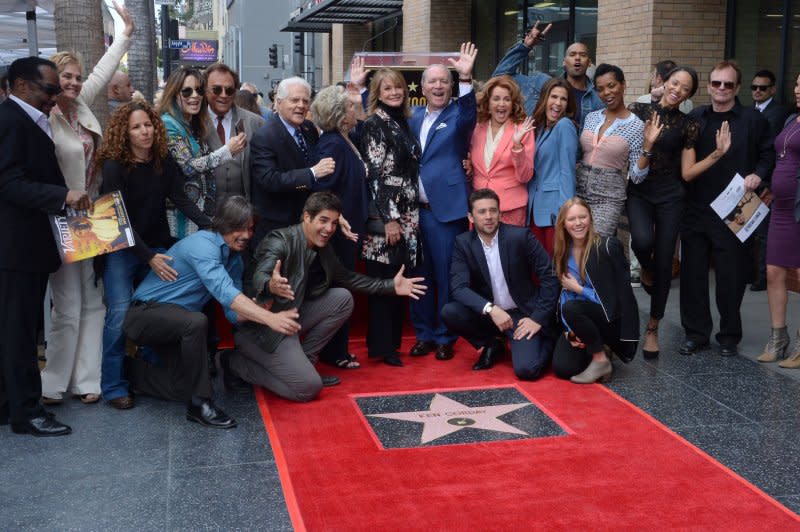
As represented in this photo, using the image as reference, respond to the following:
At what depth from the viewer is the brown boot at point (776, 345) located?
661cm

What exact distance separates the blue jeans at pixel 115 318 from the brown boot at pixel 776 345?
14.0 ft

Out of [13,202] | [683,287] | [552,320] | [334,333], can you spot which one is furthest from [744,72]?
[13,202]

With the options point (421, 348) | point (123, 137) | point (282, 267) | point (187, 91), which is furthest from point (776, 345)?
point (123, 137)

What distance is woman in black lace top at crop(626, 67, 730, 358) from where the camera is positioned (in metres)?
6.60

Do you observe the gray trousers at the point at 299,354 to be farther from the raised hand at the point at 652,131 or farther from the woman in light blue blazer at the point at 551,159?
the raised hand at the point at 652,131

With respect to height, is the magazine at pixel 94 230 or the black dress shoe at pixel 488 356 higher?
the magazine at pixel 94 230

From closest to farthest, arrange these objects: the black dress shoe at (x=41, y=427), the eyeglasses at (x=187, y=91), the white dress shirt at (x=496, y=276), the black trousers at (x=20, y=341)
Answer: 1. the black trousers at (x=20, y=341)
2. the black dress shoe at (x=41, y=427)
3. the eyeglasses at (x=187, y=91)
4. the white dress shirt at (x=496, y=276)

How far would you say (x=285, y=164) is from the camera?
614 centimetres

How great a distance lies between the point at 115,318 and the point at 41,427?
782 millimetres

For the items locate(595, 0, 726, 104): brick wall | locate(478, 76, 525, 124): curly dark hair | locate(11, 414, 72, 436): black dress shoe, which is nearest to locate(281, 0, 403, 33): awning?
locate(595, 0, 726, 104): brick wall

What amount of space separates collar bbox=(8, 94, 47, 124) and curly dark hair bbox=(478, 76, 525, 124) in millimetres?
2987

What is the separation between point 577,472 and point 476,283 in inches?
81.4

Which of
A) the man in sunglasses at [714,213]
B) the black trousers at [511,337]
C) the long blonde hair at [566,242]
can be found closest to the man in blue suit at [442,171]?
the black trousers at [511,337]

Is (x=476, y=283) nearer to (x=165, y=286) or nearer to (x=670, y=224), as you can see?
(x=670, y=224)
